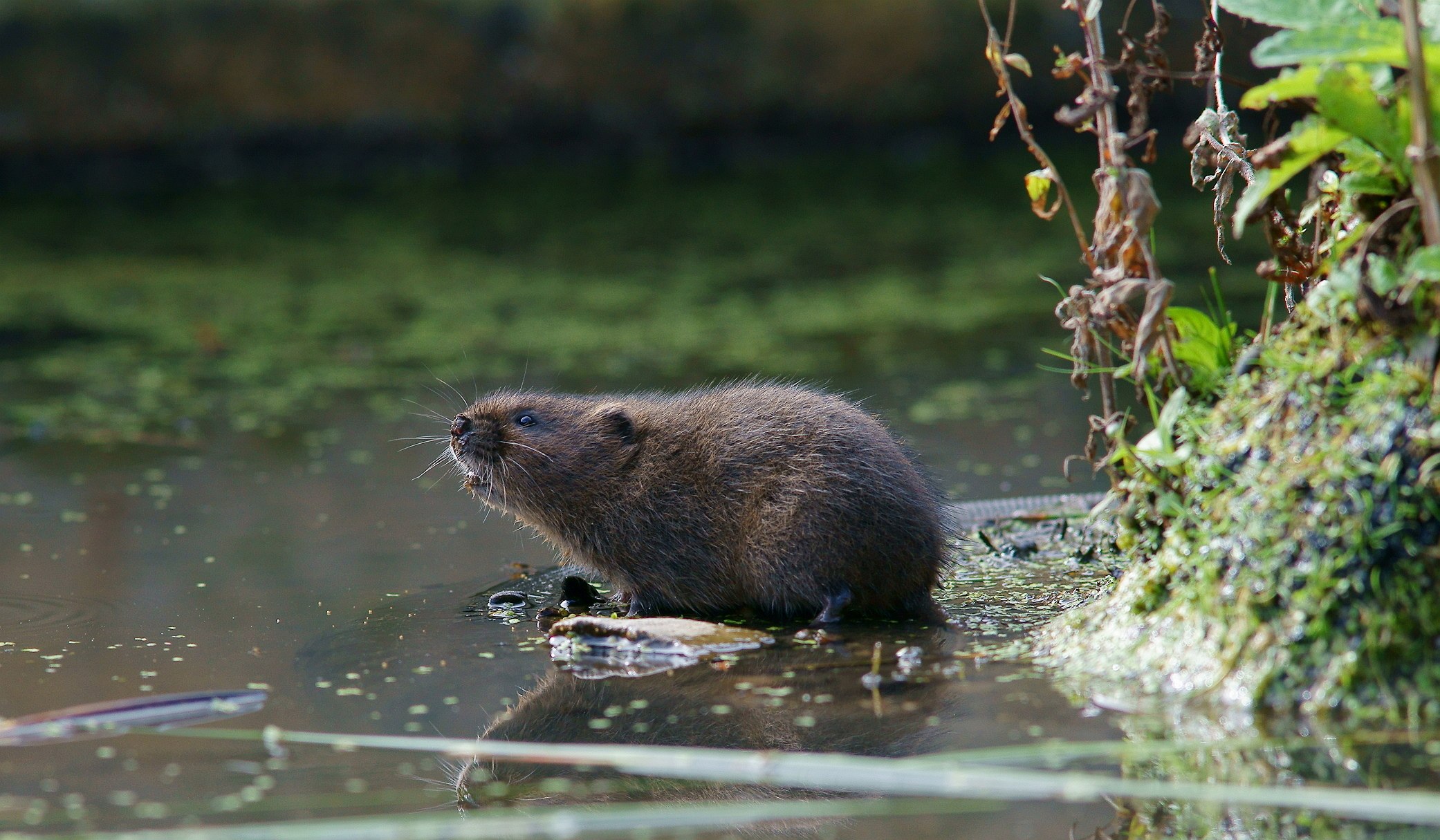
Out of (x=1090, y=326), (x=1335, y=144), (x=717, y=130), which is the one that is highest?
(x=717, y=130)

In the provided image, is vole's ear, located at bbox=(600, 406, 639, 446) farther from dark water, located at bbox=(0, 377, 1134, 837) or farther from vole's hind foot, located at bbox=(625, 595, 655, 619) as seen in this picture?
dark water, located at bbox=(0, 377, 1134, 837)

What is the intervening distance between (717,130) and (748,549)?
12065 mm

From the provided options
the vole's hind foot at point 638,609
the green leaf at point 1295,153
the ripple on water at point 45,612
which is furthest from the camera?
the vole's hind foot at point 638,609

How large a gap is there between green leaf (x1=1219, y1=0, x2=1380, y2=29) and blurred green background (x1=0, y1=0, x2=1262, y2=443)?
11.9 ft

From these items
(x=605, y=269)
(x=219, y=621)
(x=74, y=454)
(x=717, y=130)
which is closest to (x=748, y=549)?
(x=219, y=621)

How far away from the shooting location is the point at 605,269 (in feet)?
35.3

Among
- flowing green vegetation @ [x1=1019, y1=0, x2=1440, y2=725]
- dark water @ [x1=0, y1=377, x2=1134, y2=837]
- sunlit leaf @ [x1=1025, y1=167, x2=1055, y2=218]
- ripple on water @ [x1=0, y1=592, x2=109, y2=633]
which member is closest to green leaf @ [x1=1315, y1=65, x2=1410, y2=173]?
flowing green vegetation @ [x1=1019, y1=0, x2=1440, y2=725]

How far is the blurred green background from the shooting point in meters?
8.12

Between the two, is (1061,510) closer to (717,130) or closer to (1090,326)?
(1090,326)

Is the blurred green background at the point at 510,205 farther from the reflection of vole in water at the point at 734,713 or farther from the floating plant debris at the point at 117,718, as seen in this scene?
the floating plant debris at the point at 117,718

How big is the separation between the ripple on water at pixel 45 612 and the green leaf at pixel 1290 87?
3.19 meters

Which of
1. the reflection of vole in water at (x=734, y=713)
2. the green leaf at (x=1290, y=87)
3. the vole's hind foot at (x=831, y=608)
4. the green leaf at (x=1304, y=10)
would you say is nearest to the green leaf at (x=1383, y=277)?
the green leaf at (x=1290, y=87)

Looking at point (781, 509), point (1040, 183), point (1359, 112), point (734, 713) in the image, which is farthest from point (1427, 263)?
point (781, 509)

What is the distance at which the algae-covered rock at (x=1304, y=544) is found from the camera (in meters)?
2.87
